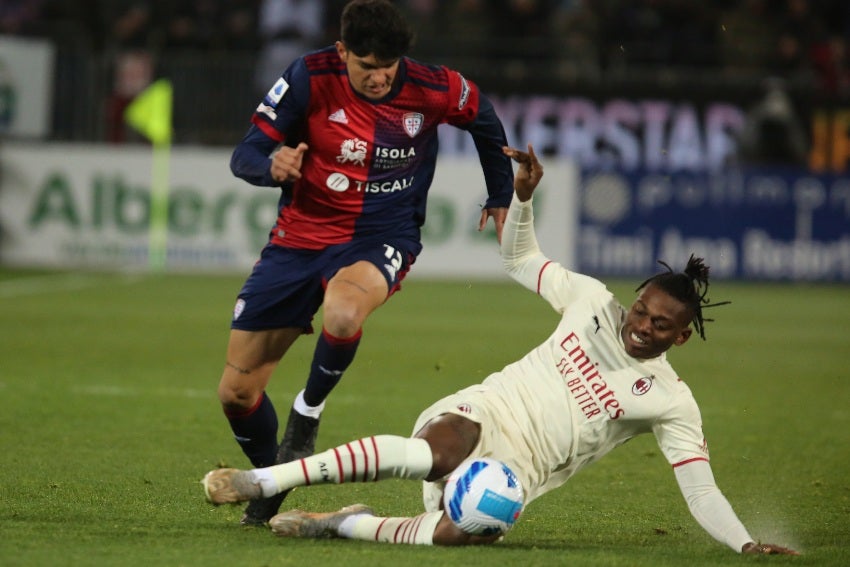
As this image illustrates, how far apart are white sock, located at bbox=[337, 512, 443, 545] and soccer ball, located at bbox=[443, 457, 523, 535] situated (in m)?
0.15

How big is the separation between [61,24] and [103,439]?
13.2 m

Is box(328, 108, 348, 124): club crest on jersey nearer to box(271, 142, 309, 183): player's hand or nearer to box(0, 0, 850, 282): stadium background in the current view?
box(271, 142, 309, 183): player's hand

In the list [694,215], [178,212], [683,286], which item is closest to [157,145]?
[178,212]

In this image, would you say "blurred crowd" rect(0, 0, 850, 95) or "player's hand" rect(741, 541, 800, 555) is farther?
"blurred crowd" rect(0, 0, 850, 95)

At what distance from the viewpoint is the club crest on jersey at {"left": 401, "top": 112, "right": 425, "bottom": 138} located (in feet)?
19.3

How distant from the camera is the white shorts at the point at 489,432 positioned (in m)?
5.21

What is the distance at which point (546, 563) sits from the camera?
190 inches

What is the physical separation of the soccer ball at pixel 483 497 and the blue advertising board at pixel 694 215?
14.2 meters

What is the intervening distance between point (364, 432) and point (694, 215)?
11.8m

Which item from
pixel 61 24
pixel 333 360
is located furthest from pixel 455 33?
pixel 333 360

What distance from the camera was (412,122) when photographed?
5.90 m

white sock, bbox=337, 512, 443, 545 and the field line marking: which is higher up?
white sock, bbox=337, 512, 443, 545

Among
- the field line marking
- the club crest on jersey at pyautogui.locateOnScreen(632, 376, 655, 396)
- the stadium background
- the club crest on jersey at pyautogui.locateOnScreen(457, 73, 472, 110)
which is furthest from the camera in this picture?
the stadium background

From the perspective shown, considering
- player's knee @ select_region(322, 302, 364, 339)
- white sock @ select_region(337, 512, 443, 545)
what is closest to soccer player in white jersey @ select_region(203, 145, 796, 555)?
white sock @ select_region(337, 512, 443, 545)
